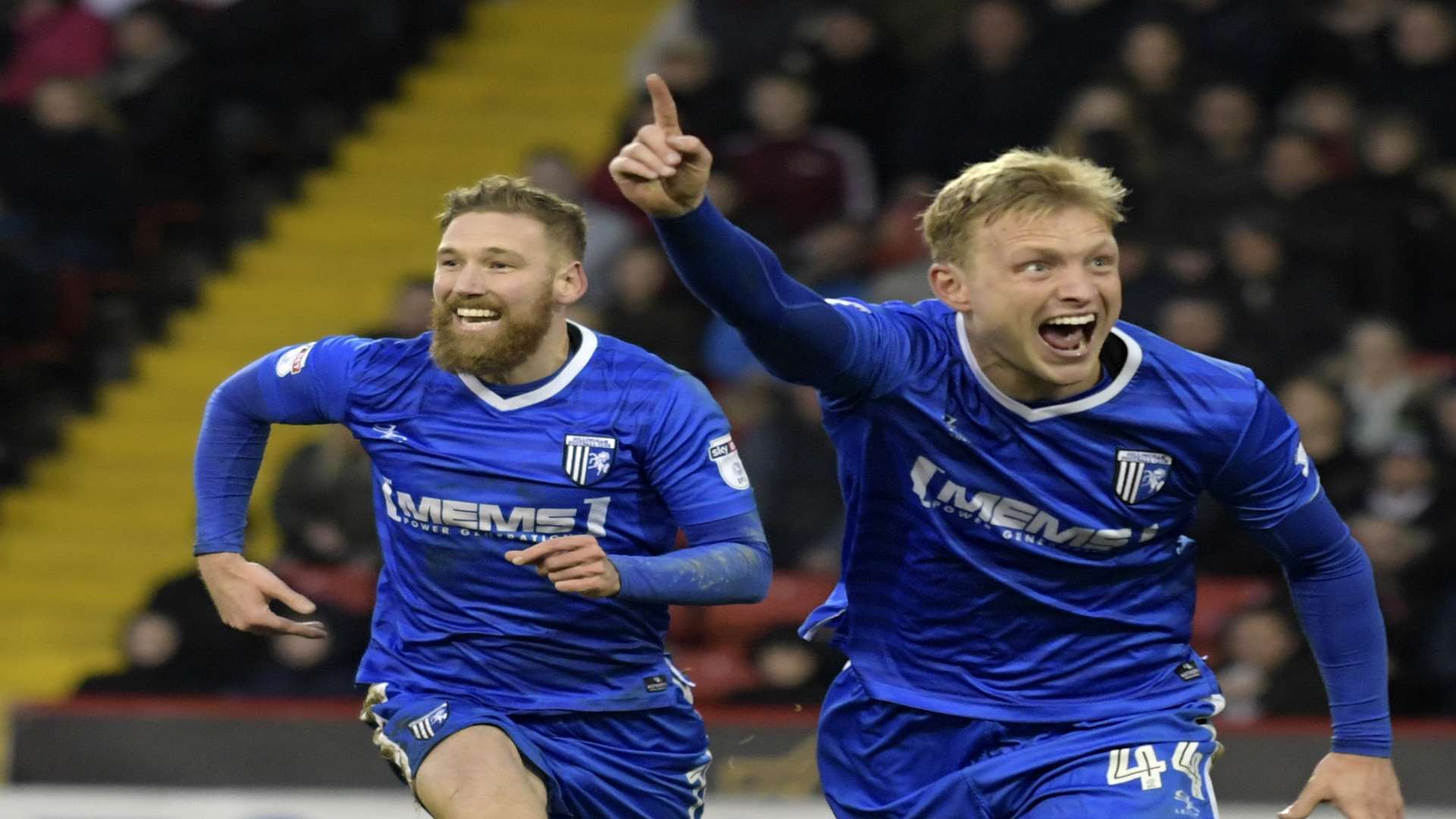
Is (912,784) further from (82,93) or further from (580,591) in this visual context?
(82,93)

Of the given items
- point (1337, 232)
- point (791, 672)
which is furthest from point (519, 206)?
point (1337, 232)

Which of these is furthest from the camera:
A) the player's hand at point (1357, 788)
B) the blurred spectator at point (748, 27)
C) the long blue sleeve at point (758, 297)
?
the blurred spectator at point (748, 27)

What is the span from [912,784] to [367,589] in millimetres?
5281

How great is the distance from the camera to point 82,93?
1236 centimetres

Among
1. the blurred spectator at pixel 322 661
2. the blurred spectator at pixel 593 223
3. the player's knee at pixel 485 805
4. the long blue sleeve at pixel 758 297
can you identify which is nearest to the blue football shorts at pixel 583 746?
the player's knee at pixel 485 805

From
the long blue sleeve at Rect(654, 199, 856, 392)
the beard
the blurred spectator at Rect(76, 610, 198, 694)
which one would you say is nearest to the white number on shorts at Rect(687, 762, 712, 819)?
the beard

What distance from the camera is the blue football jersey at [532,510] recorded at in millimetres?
5039

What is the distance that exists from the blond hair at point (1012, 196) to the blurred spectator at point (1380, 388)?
4.67 m

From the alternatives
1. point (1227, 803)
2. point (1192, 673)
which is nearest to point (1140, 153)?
point (1227, 803)

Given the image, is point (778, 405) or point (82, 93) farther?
point (82, 93)

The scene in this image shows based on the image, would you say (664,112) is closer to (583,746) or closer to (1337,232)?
(583,746)

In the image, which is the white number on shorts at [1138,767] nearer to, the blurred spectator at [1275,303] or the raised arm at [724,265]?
the raised arm at [724,265]

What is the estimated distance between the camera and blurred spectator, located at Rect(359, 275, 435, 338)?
33.2 ft

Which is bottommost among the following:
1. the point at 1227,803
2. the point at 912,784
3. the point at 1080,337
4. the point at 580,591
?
the point at 1227,803
